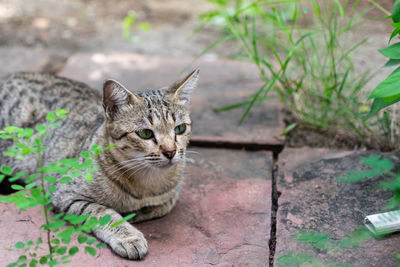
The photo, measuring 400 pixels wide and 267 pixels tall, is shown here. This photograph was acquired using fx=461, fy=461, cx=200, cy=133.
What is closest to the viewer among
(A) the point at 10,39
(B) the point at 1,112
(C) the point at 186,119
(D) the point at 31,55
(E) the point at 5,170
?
(E) the point at 5,170

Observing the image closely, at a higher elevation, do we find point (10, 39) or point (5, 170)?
point (5, 170)

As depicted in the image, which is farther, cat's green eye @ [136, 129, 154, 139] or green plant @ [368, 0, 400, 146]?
cat's green eye @ [136, 129, 154, 139]

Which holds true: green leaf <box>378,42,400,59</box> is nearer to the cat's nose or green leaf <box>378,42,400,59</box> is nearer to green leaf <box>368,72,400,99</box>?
green leaf <box>368,72,400,99</box>

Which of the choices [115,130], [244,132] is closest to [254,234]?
[115,130]

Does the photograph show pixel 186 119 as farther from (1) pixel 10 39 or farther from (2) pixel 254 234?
(1) pixel 10 39

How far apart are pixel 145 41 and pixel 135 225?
A: 12.6ft

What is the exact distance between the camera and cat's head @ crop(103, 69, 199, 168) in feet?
9.75

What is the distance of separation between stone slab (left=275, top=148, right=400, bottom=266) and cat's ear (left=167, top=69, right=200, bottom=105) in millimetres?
1018

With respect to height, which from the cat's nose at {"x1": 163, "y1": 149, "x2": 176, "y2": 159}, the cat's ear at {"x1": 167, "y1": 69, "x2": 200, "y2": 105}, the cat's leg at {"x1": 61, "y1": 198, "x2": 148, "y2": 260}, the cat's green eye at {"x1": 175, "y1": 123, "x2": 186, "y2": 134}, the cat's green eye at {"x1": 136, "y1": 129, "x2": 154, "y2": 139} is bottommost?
the cat's leg at {"x1": 61, "y1": 198, "x2": 148, "y2": 260}

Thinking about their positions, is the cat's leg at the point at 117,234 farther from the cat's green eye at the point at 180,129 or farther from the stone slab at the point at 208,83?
the stone slab at the point at 208,83

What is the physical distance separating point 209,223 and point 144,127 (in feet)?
2.69

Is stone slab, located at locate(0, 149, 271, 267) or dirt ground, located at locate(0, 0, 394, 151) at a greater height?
dirt ground, located at locate(0, 0, 394, 151)

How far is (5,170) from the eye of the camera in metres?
2.41

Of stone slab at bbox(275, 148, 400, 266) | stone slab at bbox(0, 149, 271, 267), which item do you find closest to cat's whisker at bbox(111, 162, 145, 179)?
stone slab at bbox(0, 149, 271, 267)
